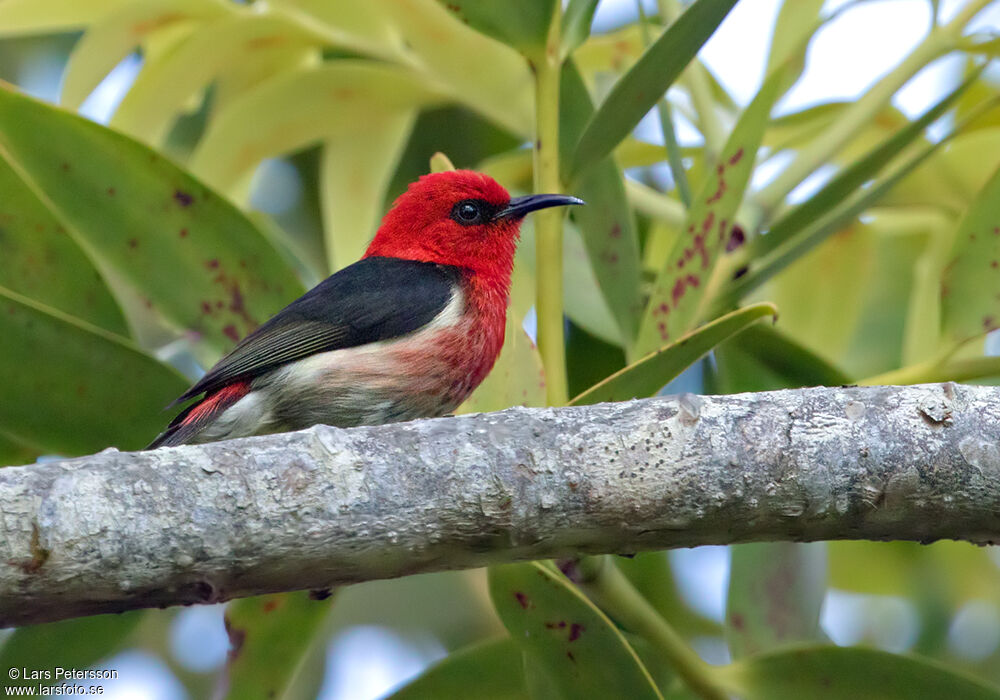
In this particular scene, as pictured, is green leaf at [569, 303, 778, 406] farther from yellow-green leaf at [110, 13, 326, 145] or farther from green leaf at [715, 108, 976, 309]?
yellow-green leaf at [110, 13, 326, 145]

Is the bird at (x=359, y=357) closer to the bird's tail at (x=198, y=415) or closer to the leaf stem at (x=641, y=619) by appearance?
the bird's tail at (x=198, y=415)

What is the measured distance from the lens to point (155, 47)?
12.8ft

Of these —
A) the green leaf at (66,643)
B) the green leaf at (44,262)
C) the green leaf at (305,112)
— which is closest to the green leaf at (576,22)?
the green leaf at (305,112)

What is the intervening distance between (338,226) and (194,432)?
101 centimetres

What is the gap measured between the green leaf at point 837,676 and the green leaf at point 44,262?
5.80 feet

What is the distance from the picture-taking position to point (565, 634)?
2381mm

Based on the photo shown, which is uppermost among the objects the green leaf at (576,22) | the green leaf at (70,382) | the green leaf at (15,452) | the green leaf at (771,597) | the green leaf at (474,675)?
the green leaf at (576,22)

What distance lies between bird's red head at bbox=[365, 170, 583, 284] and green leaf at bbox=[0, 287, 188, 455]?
1.23m

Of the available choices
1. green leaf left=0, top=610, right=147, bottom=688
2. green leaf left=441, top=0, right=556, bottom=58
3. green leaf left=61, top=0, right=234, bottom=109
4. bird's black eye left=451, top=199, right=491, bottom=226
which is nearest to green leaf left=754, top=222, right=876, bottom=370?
bird's black eye left=451, top=199, right=491, bottom=226

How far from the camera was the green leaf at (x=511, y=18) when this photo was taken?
2.73m

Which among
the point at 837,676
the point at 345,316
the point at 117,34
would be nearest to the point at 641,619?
the point at 837,676

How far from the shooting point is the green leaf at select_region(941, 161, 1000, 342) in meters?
2.70

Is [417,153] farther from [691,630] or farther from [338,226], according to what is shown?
[691,630]

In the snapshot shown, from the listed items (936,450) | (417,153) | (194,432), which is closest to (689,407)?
(936,450)
